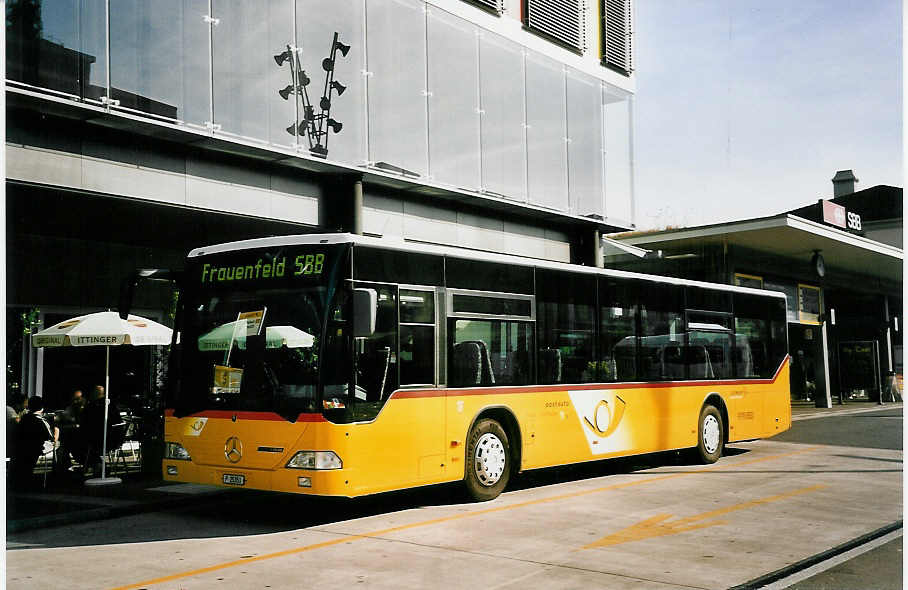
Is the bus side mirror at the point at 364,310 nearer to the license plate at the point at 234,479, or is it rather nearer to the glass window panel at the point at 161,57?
the license plate at the point at 234,479

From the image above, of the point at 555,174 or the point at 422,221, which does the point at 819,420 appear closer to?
the point at 555,174

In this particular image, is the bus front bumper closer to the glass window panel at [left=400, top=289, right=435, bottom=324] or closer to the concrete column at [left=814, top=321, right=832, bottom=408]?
the glass window panel at [left=400, top=289, right=435, bottom=324]

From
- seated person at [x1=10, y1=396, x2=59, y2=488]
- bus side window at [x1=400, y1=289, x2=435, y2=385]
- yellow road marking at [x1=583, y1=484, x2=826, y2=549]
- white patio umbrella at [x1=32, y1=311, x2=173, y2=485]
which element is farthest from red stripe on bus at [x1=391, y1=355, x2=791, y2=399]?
seated person at [x1=10, y1=396, x2=59, y2=488]

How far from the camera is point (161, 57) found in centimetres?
1455

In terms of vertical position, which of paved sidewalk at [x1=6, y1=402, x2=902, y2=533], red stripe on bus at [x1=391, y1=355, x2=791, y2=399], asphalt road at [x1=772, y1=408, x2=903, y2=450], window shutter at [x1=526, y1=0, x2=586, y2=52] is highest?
window shutter at [x1=526, y1=0, x2=586, y2=52]

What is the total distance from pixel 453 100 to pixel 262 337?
11463 millimetres

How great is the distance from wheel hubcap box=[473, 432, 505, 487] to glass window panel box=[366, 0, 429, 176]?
26.6ft

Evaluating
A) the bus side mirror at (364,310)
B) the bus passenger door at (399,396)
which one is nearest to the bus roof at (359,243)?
the bus passenger door at (399,396)

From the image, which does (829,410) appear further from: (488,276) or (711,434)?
(488,276)

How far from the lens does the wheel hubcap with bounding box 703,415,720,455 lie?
15953mm

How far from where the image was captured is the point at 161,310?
72.2 ft

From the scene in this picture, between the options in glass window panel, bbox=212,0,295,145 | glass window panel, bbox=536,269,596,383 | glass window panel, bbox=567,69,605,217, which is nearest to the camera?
glass window panel, bbox=536,269,596,383

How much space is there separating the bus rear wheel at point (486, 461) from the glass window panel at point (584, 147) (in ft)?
42.7

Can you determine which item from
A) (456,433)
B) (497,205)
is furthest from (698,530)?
(497,205)
